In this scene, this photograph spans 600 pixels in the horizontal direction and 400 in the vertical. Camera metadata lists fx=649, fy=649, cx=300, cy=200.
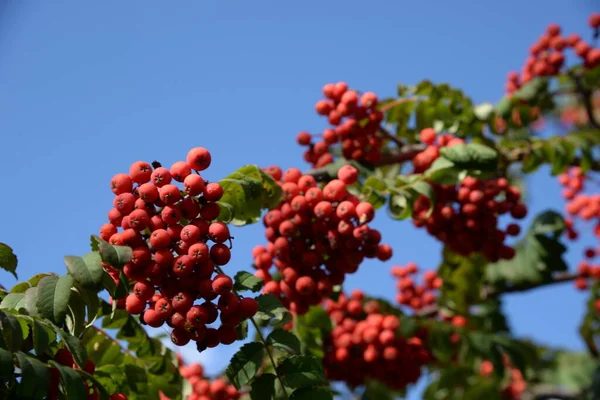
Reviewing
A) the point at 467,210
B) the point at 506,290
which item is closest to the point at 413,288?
the point at 506,290

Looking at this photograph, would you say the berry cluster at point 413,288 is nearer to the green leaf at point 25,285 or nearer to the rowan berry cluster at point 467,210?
the rowan berry cluster at point 467,210

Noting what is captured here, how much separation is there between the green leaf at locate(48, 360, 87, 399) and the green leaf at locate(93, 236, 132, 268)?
1.28 ft

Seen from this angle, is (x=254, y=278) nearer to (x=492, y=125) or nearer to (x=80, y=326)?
(x=80, y=326)

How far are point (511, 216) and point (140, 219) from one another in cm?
277

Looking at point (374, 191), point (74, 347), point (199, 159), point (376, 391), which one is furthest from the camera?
point (376, 391)

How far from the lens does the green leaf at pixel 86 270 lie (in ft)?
7.54

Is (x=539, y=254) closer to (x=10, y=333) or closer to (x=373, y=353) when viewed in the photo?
(x=373, y=353)

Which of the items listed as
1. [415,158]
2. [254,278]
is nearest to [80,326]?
[254,278]

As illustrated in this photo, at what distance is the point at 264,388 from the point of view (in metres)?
2.72

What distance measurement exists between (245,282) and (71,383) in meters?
0.88

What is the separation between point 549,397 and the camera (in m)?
6.14

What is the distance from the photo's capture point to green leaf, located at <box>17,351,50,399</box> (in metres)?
2.01

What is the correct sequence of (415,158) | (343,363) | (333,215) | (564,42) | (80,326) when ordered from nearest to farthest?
(80,326), (333,215), (415,158), (343,363), (564,42)

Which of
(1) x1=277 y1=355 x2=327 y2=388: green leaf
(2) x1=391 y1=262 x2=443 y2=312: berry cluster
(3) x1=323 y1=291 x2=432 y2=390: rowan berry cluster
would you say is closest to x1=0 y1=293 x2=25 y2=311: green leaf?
(1) x1=277 y1=355 x2=327 y2=388: green leaf
